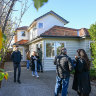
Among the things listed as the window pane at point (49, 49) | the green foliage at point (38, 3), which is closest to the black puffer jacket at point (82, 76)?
the green foliage at point (38, 3)

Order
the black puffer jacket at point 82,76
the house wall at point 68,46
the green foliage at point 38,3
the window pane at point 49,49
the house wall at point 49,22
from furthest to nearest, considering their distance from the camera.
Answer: the house wall at point 49,22 → the window pane at point 49,49 → the house wall at point 68,46 → the black puffer jacket at point 82,76 → the green foliage at point 38,3

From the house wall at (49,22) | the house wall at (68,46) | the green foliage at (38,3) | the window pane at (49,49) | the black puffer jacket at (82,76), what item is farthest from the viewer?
the house wall at (49,22)

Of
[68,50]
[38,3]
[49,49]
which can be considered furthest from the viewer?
[68,50]

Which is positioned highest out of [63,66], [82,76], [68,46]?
[68,46]

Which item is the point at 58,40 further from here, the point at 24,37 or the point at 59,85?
the point at 24,37

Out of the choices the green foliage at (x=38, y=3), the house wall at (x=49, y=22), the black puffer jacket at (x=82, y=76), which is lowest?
the black puffer jacket at (x=82, y=76)

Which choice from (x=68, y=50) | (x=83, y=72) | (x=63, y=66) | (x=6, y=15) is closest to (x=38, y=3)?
(x=6, y=15)

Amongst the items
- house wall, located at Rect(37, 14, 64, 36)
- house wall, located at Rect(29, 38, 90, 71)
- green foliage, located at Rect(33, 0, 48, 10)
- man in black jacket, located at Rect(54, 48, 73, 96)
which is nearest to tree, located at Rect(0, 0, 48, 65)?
green foliage, located at Rect(33, 0, 48, 10)

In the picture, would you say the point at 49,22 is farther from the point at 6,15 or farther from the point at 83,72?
the point at 6,15

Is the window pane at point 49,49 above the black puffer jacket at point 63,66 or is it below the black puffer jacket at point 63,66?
above

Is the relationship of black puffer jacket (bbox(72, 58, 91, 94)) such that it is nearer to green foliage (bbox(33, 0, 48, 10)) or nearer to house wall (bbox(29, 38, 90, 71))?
green foliage (bbox(33, 0, 48, 10))

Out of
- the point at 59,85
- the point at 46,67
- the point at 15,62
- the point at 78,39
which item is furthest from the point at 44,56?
the point at 59,85

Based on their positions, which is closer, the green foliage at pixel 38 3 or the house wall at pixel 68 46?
the green foliage at pixel 38 3

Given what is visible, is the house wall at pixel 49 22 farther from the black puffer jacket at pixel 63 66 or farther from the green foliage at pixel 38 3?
the green foliage at pixel 38 3
